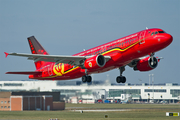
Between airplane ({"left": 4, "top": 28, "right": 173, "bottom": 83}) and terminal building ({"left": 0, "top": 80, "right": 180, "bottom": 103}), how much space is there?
23868 millimetres

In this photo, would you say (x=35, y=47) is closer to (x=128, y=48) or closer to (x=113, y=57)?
(x=113, y=57)

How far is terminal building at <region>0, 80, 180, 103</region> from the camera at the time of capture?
90875 millimetres

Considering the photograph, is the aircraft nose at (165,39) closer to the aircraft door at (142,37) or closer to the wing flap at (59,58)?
the aircraft door at (142,37)

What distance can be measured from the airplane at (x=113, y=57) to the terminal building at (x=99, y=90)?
23.9 meters

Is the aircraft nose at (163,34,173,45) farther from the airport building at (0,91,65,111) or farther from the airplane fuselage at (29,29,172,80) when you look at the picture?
the airport building at (0,91,65,111)

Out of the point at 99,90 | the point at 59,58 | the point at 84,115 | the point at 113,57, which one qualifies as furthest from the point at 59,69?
the point at 99,90

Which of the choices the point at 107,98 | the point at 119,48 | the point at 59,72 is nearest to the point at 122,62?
the point at 119,48

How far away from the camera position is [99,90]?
11956 cm

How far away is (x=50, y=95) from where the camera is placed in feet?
335

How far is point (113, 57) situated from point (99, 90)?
237ft

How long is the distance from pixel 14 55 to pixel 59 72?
11085 mm

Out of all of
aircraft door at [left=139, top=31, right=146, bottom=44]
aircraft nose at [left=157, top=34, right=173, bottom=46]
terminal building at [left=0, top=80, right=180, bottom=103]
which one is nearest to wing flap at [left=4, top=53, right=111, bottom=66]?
aircraft door at [left=139, top=31, right=146, bottom=44]

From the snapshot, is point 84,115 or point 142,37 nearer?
point 142,37

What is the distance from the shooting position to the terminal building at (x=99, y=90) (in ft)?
298
